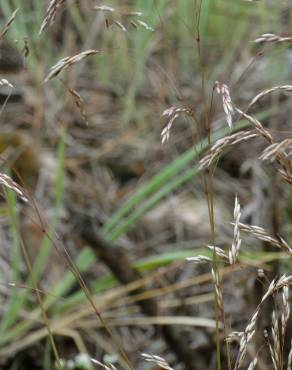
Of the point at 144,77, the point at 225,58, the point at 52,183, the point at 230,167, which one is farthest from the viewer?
the point at 144,77

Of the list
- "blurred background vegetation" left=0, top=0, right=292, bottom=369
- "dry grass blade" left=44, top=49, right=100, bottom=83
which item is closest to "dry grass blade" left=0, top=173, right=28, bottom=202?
"dry grass blade" left=44, top=49, right=100, bottom=83

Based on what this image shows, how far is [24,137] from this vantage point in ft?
9.40

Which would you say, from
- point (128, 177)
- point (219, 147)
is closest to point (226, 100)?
point (219, 147)

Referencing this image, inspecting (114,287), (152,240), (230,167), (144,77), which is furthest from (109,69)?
(114,287)

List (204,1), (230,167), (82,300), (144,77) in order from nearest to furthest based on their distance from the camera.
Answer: (82,300)
(204,1)
(230,167)
(144,77)

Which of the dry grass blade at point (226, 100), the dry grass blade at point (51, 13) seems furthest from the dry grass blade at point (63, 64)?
the dry grass blade at point (226, 100)

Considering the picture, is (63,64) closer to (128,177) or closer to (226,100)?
(226,100)

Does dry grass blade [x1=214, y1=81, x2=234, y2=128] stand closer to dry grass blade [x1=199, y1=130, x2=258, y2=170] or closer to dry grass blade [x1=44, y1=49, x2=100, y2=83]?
dry grass blade [x1=199, y1=130, x2=258, y2=170]

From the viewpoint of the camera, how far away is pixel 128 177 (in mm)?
3084

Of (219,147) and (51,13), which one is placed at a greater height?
(51,13)

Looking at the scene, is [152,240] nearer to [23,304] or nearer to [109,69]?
[23,304]

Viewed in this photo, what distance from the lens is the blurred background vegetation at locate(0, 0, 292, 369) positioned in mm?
2025

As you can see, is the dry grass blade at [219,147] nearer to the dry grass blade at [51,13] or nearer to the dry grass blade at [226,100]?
the dry grass blade at [226,100]

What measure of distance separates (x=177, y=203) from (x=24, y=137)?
2.06 ft
